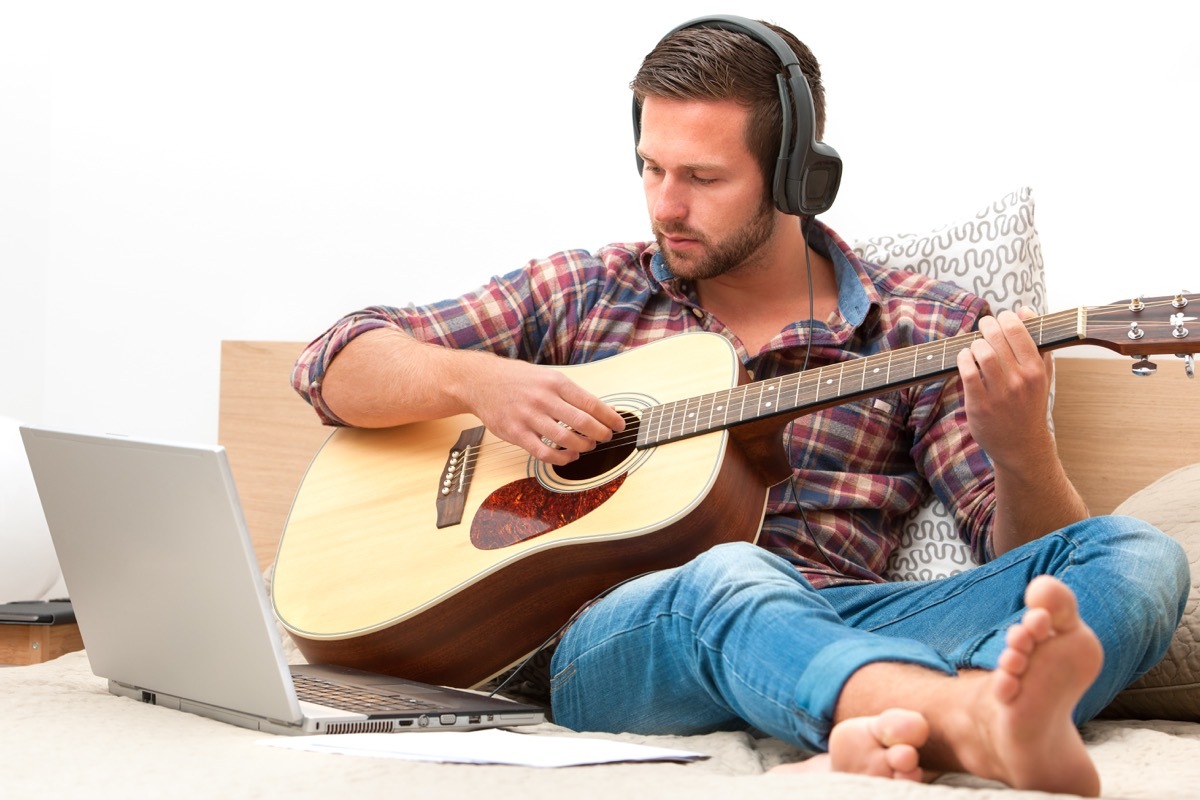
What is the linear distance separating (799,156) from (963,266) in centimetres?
34

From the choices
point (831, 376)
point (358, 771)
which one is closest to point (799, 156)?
point (831, 376)

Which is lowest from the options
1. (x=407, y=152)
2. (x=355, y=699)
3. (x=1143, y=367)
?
(x=355, y=699)

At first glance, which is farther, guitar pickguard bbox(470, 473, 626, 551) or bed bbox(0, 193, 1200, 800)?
guitar pickguard bbox(470, 473, 626, 551)

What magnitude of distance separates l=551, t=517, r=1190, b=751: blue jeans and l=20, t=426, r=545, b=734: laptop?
A: 105mm

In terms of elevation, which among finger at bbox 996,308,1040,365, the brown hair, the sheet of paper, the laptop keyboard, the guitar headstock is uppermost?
the brown hair

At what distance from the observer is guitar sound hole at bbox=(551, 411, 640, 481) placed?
1.40m

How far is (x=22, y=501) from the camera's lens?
178 centimetres

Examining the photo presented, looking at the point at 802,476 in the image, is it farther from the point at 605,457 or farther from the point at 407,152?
the point at 407,152

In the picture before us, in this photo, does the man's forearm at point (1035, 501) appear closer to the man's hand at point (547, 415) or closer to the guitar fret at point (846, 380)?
the guitar fret at point (846, 380)

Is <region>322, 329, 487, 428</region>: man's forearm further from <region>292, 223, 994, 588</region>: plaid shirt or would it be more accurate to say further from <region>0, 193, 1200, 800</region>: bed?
<region>0, 193, 1200, 800</region>: bed

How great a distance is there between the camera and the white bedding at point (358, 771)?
0.77m

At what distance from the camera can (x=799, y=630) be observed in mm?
924

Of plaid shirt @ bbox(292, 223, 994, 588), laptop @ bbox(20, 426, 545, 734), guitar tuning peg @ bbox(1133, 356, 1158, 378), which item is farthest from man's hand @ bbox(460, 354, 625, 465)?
guitar tuning peg @ bbox(1133, 356, 1158, 378)

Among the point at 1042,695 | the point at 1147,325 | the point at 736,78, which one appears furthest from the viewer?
the point at 736,78
